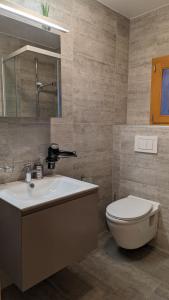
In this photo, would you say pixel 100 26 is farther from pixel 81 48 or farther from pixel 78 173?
pixel 78 173

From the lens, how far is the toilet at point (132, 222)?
184 cm

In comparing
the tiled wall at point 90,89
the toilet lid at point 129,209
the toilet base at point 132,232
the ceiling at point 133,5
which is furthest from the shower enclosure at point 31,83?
the toilet base at point 132,232

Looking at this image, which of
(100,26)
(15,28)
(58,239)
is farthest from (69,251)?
(100,26)

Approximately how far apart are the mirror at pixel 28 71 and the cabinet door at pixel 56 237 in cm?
73

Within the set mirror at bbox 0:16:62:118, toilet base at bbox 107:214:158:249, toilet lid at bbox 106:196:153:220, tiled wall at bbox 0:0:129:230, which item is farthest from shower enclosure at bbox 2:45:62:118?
toilet base at bbox 107:214:158:249

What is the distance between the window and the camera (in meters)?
2.17

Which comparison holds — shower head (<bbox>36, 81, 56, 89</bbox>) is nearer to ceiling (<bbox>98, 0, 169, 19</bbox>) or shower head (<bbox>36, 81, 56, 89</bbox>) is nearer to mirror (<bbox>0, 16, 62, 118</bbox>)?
mirror (<bbox>0, 16, 62, 118</bbox>)

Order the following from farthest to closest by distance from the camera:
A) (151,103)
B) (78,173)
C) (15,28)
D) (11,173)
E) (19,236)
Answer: (151,103) → (78,173) → (11,173) → (15,28) → (19,236)

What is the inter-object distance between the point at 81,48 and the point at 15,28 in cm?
66

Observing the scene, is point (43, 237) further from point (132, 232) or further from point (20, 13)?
point (20, 13)

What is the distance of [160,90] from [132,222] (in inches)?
51.6

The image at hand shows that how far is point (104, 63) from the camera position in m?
2.17

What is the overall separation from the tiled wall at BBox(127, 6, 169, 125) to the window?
0.18 ft

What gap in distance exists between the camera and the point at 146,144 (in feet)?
7.14
